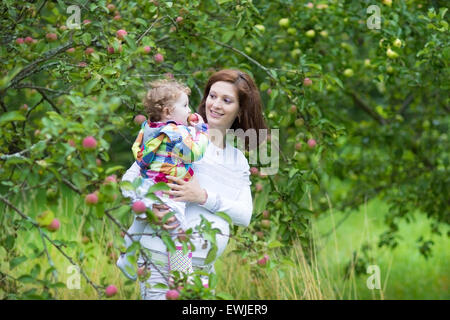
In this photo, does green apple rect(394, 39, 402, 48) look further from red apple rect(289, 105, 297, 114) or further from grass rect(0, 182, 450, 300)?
grass rect(0, 182, 450, 300)

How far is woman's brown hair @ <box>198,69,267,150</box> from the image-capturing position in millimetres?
2334

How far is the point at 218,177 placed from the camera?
2213 millimetres

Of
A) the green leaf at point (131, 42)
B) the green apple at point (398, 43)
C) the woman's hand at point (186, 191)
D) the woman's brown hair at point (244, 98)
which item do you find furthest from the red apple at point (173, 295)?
the green apple at point (398, 43)

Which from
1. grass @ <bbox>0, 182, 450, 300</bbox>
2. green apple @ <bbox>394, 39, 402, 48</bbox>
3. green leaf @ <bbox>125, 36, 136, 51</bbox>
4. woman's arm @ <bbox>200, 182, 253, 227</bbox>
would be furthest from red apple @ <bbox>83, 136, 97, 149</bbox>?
green apple @ <bbox>394, 39, 402, 48</bbox>

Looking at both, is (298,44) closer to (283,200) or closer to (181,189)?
(283,200)

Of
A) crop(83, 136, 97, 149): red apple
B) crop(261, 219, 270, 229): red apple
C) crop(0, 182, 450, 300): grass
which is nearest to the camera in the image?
crop(83, 136, 97, 149): red apple

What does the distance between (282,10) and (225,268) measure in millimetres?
1603

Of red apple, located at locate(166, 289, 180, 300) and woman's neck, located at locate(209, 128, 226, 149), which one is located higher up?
woman's neck, located at locate(209, 128, 226, 149)

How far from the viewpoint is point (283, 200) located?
9.10ft

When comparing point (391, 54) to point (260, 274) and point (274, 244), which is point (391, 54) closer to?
point (260, 274)

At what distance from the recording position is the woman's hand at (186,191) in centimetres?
198

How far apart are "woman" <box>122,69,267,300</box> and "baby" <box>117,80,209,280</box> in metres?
0.04

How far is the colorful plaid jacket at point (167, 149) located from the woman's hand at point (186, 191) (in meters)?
0.03

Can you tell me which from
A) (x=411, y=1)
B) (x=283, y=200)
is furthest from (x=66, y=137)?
(x=411, y=1)
